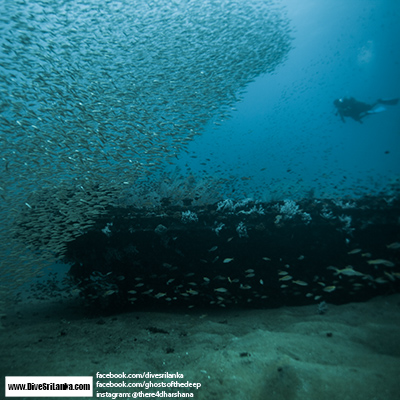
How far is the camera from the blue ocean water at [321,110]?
64.1 feet

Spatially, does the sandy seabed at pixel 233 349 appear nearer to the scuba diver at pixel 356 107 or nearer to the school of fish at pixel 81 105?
the school of fish at pixel 81 105

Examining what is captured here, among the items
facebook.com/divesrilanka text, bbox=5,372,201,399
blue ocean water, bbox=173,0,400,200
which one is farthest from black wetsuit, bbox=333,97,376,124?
facebook.com/divesrilanka text, bbox=5,372,201,399

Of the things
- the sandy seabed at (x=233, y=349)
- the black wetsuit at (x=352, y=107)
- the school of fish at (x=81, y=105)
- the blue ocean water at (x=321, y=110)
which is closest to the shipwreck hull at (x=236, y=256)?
the sandy seabed at (x=233, y=349)

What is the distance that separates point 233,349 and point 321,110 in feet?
367

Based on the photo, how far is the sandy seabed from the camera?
A: 326 cm

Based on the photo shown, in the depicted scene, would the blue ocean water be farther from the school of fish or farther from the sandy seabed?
the sandy seabed

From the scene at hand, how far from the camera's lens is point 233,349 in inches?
169

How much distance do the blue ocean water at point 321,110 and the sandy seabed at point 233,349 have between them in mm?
5386

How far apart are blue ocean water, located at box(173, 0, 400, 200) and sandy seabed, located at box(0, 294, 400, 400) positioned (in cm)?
539

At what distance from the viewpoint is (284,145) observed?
103312 mm

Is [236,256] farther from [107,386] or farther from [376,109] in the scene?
[376,109]

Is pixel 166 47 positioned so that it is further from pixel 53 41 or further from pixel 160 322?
pixel 160 322

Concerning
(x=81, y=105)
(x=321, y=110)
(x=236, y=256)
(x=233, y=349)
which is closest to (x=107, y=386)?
(x=233, y=349)

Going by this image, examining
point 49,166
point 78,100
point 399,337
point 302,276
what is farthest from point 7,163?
point 399,337
